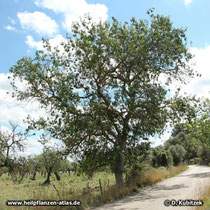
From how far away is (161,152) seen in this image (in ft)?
129

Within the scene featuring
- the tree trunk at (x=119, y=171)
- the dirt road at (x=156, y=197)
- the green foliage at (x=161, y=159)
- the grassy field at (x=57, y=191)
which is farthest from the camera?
the green foliage at (x=161, y=159)

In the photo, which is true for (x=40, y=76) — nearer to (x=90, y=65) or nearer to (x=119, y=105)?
(x=90, y=65)

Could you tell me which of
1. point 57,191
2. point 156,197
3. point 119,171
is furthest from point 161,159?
point 57,191

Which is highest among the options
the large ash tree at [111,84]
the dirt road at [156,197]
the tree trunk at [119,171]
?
the large ash tree at [111,84]

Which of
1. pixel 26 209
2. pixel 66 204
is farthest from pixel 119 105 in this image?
pixel 26 209

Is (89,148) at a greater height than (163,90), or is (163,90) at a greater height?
(163,90)

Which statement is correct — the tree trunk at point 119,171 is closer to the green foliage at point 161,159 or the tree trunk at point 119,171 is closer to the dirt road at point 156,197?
the dirt road at point 156,197

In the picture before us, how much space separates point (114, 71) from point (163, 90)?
370 centimetres

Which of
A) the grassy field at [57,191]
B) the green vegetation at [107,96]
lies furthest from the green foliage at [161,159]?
the green vegetation at [107,96]

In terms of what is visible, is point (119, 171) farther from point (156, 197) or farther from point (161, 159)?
point (161, 159)

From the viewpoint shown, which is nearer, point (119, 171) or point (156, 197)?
point (156, 197)

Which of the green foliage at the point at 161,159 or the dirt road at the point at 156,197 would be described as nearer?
the dirt road at the point at 156,197

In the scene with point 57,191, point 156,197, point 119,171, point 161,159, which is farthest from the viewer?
point 161,159

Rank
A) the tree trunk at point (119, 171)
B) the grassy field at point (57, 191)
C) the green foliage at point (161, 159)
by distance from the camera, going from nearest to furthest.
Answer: the grassy field at point (57, 191)
the tree trunk at point (119, 171)
the green foliage at point (161, 159)
